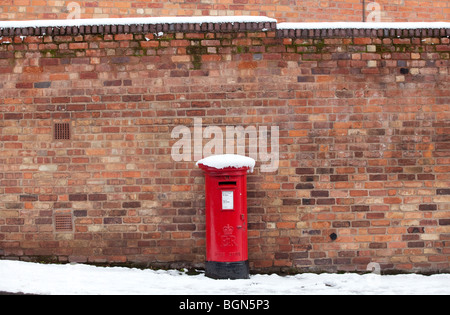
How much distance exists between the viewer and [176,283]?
456 cm

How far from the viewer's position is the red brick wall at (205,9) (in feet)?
22.7

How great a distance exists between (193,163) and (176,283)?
4.60 feet

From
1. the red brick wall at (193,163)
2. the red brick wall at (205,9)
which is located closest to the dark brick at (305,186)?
the red brick wall at (193,163)

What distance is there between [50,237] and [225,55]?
3036 millimetres

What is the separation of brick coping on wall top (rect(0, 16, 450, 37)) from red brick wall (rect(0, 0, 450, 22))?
2.09m

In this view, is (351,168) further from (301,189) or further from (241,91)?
(241,91)

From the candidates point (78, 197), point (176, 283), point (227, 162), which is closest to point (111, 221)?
point (78, 197)

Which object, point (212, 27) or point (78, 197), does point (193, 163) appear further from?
point (212, 27)

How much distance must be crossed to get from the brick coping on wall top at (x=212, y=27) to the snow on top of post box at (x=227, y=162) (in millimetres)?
1570

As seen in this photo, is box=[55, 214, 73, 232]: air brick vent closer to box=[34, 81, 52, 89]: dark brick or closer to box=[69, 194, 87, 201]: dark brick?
box=[69, 194, 87, 201]: dark brick

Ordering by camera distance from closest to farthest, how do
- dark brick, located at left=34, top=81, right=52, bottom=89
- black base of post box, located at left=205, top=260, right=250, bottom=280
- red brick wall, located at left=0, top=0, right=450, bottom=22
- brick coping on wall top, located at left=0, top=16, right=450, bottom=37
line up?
black base of post box, located at left=205, top=260, right=250, bottom=280
brick coping on wall top, located at left=0, top=16, right=450, bottom=37
dark brick, located at left=34, top=81, right=52, bottom=89
red brick wall, located at left=0, top=0, right=450, bottom=22

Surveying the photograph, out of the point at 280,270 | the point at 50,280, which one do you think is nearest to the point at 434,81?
the point at 280,270

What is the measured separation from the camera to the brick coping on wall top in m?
5.01

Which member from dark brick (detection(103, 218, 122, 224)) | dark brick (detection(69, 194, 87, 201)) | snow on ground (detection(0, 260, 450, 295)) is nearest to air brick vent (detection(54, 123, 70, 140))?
dark brick (detection(69, 194, 87, 201))
